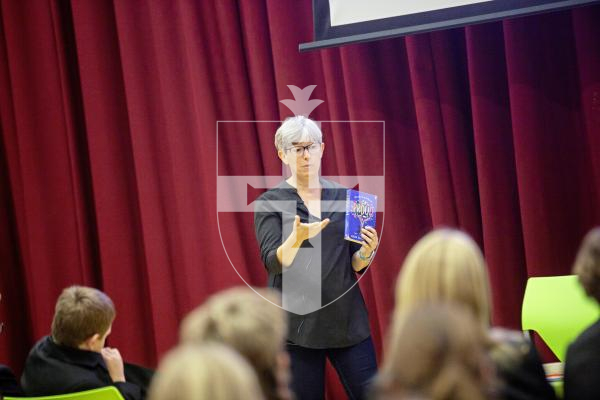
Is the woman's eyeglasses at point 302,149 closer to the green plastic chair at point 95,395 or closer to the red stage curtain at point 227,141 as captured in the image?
the red stage curtain at point 227,141

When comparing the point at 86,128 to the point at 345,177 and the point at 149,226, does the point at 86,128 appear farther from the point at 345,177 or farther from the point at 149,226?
the point at 345,177

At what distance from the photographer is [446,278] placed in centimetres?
173

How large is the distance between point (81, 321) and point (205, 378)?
154 centimetres

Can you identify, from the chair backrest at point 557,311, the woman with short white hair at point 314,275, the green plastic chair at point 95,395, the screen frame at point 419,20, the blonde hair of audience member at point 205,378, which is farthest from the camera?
the screen frame at point 419,20

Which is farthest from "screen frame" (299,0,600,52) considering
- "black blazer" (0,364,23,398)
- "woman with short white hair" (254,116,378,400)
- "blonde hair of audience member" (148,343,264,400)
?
"blonde hair of audience member" (148,343,264,400)

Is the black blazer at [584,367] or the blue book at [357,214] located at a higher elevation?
the blue book at [357,214]

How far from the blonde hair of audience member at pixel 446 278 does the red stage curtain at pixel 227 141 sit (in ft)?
6.76

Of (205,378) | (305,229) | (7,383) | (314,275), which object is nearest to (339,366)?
(314,275)

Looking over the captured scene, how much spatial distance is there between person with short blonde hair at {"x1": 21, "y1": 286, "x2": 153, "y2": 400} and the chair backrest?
157 centimetres

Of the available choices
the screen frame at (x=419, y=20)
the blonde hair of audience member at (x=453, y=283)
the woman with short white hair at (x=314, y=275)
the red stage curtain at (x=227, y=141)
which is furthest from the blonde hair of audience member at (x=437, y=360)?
the red stage curtain at (x=227, y=141)

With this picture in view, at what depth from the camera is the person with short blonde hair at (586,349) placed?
6.25 feet

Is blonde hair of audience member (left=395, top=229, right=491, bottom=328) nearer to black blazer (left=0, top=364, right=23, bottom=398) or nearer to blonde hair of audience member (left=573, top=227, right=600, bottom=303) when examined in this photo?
blonde hair of audience member (left=573, top=227, right=600, bottom=303)

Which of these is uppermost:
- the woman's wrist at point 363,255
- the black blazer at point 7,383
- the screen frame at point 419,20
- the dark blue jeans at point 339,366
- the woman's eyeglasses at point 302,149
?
the screen frame at point 419,20

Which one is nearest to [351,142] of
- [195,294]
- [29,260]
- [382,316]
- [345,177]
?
[345,177]
